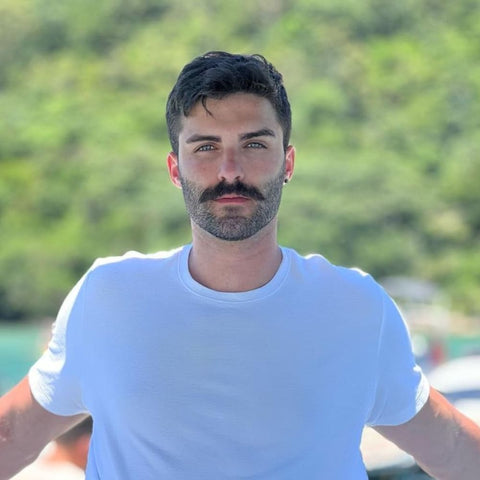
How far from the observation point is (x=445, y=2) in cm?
5047

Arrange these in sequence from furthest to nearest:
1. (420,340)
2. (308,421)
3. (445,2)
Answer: (445,2) → (420,340) → (308,421)

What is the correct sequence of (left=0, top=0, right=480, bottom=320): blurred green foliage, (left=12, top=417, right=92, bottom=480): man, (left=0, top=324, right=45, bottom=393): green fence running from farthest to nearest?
(left=0, top=0, right=480, bottom=320): blurred green foliage < (left=0, top=324, right=45, bottom=393): green fence < (left=12, top=417, right=92, bottom=480): man

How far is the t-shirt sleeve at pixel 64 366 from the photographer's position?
183 centimetres

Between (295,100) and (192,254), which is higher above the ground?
(295,100)

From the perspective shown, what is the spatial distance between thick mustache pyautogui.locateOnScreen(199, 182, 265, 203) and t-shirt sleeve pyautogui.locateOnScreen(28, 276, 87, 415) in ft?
0.79

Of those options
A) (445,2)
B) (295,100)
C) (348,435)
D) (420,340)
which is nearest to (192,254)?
(348,435)

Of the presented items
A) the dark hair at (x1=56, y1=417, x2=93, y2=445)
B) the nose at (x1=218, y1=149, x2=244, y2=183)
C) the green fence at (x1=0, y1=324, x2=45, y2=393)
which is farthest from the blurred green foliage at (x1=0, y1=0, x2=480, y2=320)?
the nose at (x1=218, y1=149, x2=244, y2=183)

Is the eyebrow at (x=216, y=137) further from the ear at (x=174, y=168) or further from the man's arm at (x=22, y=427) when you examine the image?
the man's arm at (x=22, y=427)

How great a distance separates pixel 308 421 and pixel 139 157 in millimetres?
40868

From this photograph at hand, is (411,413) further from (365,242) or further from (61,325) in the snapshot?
(365,242)

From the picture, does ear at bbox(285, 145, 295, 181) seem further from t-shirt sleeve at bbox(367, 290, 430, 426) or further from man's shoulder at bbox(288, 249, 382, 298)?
t-shirt sleeve at bbox(367, 290, 430, 426)

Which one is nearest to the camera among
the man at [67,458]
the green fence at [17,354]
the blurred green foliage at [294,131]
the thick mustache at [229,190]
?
the thick mustache at [229,190]

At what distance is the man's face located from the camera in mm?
1756

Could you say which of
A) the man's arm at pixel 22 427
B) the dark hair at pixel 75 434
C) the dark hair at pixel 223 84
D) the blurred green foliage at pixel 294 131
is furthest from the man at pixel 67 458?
the blurred green foliage at pixel 294 131
